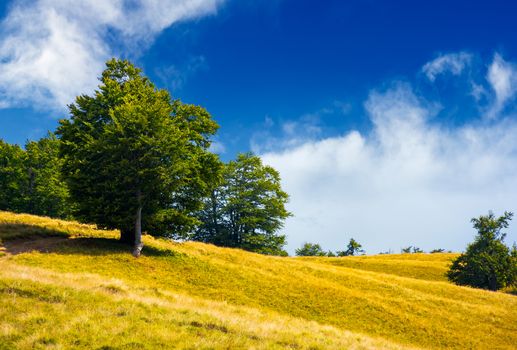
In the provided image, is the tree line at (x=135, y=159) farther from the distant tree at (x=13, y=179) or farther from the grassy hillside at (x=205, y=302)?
the distant tree at (x=13, y=179)

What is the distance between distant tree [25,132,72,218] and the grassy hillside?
27.4m

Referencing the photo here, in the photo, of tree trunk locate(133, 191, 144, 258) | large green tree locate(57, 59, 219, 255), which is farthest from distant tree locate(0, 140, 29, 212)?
tree trunk locate(133, 191, 144, 258)

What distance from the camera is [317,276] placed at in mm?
35531

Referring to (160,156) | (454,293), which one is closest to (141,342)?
(160,156)

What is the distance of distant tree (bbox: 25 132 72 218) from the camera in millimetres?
60719

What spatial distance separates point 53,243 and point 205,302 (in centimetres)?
1511

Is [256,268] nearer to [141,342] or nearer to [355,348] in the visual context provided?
[355,348]

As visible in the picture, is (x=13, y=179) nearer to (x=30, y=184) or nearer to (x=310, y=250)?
(x=30, y=184)

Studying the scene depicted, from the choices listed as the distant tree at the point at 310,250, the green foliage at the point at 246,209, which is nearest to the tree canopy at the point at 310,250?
the distant tree at the point at 310,250

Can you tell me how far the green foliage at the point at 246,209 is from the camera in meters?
56.5

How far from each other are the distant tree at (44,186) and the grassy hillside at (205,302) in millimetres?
27446

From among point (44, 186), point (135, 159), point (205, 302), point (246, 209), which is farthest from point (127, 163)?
point (44, 186)

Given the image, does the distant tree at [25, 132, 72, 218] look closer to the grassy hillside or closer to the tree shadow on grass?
the grassy hillside

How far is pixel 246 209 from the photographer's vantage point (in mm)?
55625
